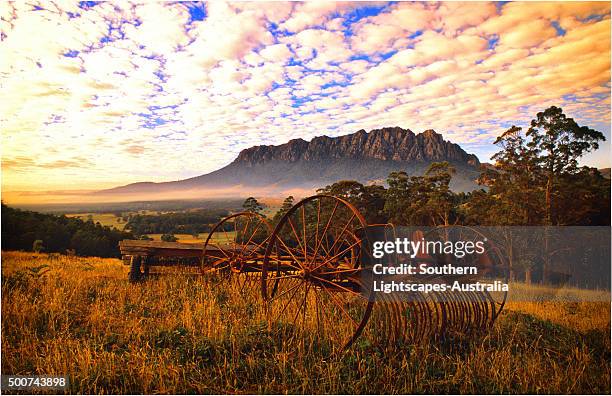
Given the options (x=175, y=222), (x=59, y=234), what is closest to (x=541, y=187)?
(x=175, y=222)

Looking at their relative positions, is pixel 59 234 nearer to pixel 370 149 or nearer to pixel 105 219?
pixel 105 219

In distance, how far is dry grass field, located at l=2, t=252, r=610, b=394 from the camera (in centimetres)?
414

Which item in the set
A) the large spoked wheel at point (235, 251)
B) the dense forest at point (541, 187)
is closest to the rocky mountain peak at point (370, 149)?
the dense forest at point (541, 187)

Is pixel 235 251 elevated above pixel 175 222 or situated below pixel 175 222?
below

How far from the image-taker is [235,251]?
823 centimetres

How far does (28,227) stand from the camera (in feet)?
56.5

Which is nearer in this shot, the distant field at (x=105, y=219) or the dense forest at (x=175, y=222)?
the dense forest at (x=175, y=222)

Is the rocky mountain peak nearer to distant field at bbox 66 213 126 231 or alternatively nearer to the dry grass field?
distant field at bbox 66 213 126 231

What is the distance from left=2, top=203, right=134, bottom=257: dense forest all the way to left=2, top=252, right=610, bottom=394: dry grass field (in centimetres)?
1198

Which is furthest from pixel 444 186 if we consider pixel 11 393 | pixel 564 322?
pixel 11 393

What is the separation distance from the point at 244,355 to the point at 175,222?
36.8 feet

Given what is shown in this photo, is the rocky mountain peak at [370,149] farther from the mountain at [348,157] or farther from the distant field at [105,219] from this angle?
the distant field at [105,219]

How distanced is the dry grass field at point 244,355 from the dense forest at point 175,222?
588 cm

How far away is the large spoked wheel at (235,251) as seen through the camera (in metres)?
7.90
